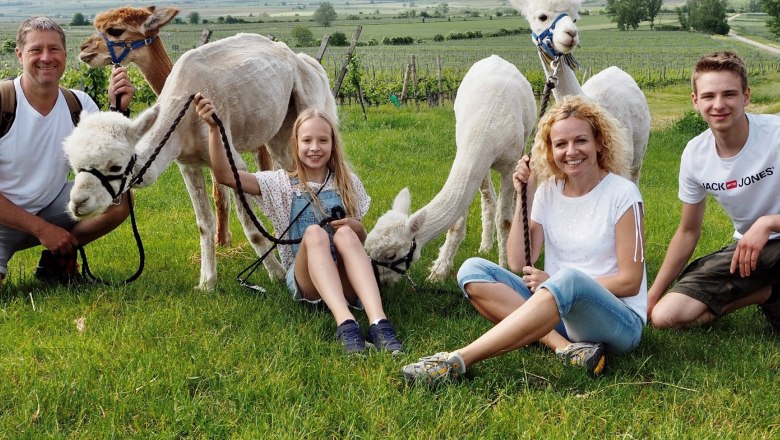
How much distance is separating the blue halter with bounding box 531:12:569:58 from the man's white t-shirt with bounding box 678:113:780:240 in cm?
135

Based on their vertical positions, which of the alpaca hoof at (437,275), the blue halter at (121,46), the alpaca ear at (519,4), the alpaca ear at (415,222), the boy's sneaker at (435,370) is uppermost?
the alpaca ear at (519,4)

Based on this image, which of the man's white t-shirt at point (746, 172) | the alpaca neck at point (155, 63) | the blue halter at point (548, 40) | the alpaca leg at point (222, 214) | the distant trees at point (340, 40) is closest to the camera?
the man's white t-shirt at point (746, 172)

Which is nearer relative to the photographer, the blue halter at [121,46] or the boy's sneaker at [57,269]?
the boy's sneaker at [57,269]

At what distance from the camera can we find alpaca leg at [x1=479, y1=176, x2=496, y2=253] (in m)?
5.76

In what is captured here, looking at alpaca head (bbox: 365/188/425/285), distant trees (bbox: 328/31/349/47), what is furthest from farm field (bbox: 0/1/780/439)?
distant trees (bbox: 328/31/349/47)

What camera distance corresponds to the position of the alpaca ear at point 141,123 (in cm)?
402

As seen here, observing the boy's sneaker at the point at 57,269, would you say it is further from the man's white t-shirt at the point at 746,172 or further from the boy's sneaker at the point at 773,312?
the boy's sneaker at the point at 773,312

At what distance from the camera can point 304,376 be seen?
3.25 meters

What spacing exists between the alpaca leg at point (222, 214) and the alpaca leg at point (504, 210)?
227 cm

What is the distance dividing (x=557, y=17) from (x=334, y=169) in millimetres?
1901

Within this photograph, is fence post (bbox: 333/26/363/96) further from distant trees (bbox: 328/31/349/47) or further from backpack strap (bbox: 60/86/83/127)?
distant trees (bbox: 328/31/349/47)

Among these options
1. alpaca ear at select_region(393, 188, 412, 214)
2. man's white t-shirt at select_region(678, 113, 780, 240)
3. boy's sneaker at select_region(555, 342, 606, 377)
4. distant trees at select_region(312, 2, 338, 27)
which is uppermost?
distant trees at select_region(312, 2, 338, 27)

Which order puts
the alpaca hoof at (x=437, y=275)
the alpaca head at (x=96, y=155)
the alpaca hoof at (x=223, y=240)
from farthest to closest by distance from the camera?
1. the alpaca hoof at (x=223, y=240)
2. the alpaca hoof at (x=437, y=275)
3. the alpaca head at (x=96, y=155)

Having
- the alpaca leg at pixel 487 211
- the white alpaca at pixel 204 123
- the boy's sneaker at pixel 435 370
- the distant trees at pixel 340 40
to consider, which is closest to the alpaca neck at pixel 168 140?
the white alpaca at pixel 204 123
